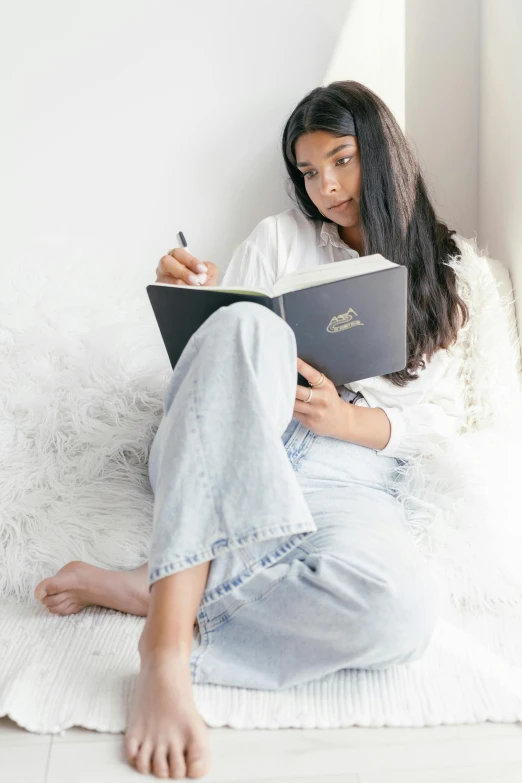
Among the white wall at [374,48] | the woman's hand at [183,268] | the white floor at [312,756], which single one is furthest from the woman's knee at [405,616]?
the white wall at [374,48]

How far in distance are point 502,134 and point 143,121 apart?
0.78 m

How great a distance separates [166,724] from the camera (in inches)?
38.8

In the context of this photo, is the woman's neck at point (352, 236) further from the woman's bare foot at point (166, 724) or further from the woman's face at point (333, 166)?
the woman's bare foot at point (166, 724)

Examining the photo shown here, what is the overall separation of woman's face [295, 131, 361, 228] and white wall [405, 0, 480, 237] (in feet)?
1.26

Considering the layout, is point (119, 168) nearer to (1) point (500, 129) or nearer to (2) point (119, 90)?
(2) point (119, 90)

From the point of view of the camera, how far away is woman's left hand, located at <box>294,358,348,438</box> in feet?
4.23

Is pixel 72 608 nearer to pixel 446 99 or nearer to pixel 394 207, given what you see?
pixel 394 207

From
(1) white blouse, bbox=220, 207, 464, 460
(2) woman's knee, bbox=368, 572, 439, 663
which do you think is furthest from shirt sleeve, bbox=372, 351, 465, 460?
(2) woman's knee, bbox=368, 572, 439, 663

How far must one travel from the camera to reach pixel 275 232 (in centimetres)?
166

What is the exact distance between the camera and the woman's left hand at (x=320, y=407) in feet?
4.23

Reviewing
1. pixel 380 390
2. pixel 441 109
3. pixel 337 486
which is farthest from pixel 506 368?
pixel 441 109

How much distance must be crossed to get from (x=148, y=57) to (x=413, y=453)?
1054 mm

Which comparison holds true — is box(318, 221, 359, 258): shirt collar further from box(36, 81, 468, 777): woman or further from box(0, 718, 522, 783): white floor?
box(0, 718, 522, 783): white floor

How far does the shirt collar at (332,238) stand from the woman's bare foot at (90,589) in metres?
0.76
